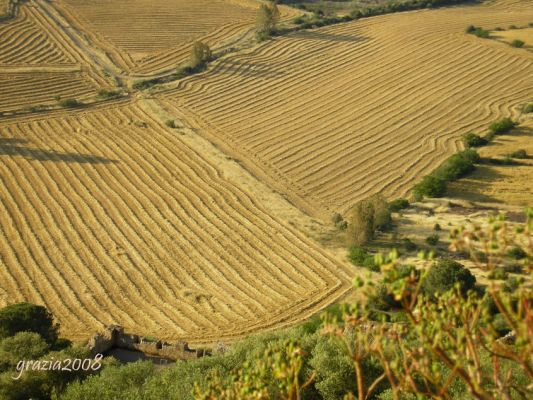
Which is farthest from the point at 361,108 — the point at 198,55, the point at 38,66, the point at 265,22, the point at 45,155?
the point at 38,66

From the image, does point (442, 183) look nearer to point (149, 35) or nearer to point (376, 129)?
point (376, 129)

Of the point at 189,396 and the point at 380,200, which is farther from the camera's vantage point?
the point at 380,200

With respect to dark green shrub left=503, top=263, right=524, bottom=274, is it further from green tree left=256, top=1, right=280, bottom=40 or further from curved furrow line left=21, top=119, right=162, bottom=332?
green tree left=256, top=1, right=280, bottom=40

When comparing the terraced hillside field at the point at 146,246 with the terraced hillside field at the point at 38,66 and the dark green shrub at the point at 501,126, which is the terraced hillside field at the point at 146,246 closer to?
the terraced hillside field at the point at 38,66

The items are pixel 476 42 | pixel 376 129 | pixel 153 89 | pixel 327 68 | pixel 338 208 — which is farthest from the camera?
pixel 476 42

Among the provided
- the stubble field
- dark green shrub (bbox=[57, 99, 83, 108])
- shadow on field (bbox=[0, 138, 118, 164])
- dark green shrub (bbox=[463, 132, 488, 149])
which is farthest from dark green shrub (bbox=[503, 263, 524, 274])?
dark green shrub (bbox=[57, 99, 83, 108])

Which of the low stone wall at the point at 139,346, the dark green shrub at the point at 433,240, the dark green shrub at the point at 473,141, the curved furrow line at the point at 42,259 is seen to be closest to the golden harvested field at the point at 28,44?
the curved furrow line at the point at 42,259

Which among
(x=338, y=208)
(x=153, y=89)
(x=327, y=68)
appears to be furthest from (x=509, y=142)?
(x=153, y=89)
